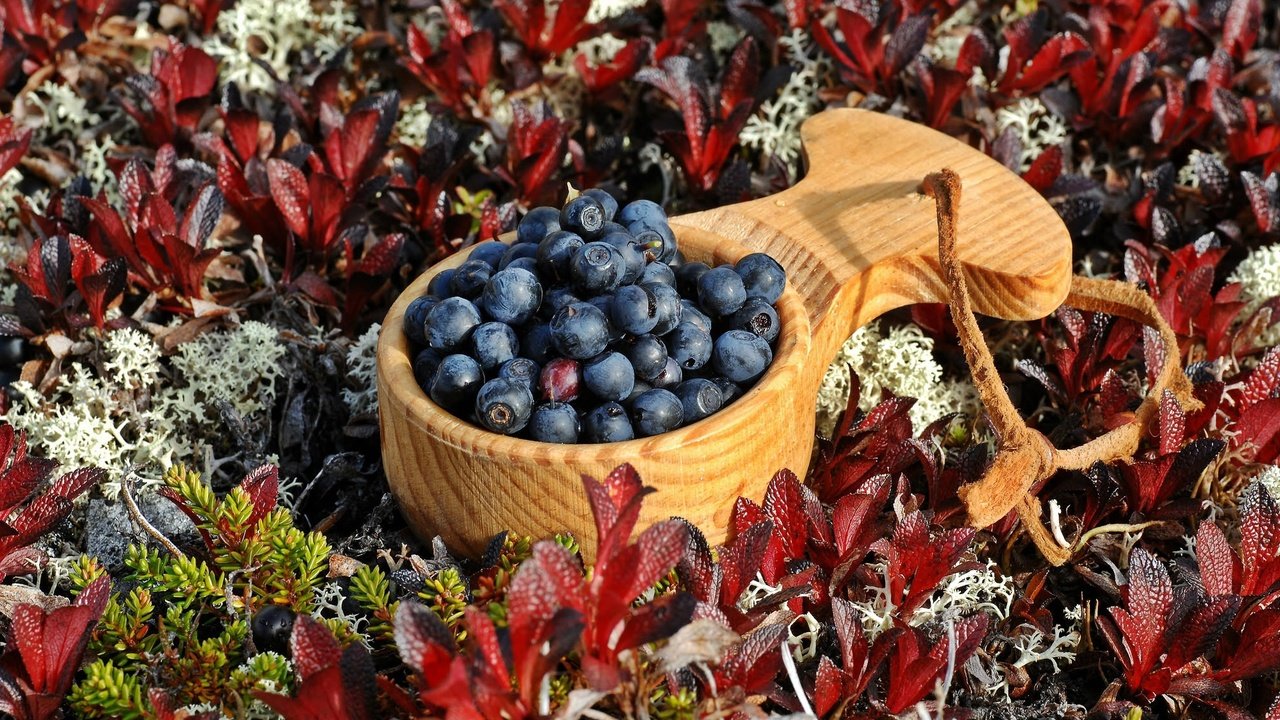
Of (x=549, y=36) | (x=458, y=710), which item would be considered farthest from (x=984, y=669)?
(x=549, y=36)

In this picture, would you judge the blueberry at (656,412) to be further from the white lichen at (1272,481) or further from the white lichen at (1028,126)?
the white lichen at (1028,126)

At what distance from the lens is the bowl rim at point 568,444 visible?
140 centimetres

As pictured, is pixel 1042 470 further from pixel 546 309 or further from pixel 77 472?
pixel 77 472

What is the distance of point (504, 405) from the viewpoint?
55.9 inches

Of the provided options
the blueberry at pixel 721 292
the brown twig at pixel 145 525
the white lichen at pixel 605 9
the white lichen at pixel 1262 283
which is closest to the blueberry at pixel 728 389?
the blueberry at pixel 721 292

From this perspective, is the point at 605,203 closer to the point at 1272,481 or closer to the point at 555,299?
the point at 555,299

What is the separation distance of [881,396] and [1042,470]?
1.01 ft

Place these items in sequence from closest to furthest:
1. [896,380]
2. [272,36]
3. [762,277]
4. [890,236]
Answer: [762,277] < [890,236] < [896,380] < [272,36]

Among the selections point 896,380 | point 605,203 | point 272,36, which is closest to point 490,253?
point 605,203

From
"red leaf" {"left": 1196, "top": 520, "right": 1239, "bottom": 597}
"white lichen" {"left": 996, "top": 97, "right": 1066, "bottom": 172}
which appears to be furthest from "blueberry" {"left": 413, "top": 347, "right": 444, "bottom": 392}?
"white lichen" {"left": 996, "top": 97, "right": 1066, "bottom": 172}

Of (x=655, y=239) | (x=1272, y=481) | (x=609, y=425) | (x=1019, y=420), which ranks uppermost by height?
(x=655, y=239)

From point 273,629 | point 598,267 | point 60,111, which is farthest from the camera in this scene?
point 60,111

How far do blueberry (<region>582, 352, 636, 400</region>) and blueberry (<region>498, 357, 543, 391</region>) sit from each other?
0.21ft

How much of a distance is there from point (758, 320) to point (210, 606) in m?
0.80
